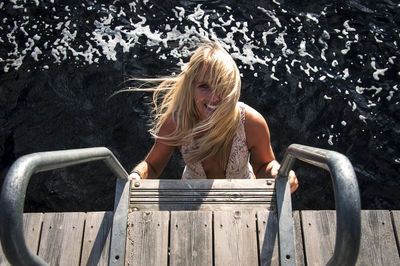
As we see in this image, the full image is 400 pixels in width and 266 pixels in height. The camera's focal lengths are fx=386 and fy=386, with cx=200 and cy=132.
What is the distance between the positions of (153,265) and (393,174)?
10.7 ft

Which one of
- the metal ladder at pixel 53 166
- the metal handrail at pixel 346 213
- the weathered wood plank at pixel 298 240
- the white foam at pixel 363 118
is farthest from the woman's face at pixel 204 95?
the white foam at pixel 363 118

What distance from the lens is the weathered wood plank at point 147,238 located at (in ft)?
6.62

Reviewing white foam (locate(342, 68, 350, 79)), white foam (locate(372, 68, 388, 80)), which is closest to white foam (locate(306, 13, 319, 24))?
white foam (locate(342, 68, 350, 79))

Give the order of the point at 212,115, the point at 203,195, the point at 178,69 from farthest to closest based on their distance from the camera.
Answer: the point at 178,69, the point at 212,115, the point at 203,195

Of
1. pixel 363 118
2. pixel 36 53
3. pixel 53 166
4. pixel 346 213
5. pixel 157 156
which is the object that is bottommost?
pixel 363 118

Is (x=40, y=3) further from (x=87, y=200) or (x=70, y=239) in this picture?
(x=70, y=239)

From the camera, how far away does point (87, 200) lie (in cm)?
435

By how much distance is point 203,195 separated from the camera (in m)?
2.30

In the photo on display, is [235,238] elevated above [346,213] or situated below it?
below

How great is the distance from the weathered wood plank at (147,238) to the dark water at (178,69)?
2360 mm

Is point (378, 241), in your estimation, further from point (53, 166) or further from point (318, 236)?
point (53, 166)

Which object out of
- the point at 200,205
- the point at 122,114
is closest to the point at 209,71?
the point at 200,205

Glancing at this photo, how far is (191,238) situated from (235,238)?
0.24 m

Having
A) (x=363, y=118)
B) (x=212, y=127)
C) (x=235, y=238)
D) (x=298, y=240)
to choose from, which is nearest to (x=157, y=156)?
(x=212, y=127)
